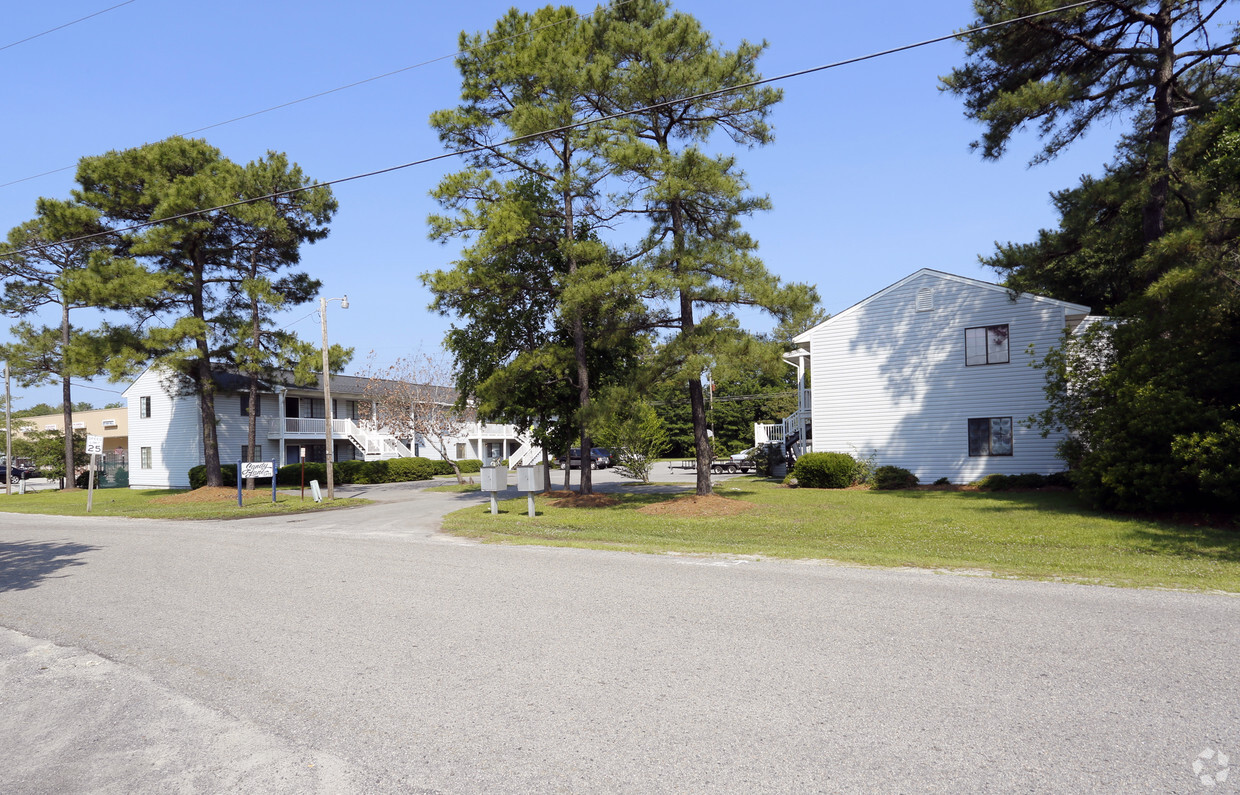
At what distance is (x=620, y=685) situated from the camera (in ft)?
17.9

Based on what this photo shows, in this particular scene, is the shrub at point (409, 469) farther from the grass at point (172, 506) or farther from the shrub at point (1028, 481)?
the shrub at point (1028, 481)

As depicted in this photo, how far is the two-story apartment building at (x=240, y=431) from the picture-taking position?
4319cm

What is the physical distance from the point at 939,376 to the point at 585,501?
13286 millimetres

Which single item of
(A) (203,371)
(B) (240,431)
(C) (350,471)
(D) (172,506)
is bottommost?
(D) (172,506)

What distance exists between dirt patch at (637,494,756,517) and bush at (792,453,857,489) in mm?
7307

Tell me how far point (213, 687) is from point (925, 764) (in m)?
4.88

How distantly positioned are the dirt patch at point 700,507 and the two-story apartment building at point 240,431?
20.7m

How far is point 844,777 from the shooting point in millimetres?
3965

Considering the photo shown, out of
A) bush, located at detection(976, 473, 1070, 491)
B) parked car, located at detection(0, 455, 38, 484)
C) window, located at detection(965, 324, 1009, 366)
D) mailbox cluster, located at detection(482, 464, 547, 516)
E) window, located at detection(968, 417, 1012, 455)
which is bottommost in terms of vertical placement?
parked car, located at detection(0, 455, 38, 484)

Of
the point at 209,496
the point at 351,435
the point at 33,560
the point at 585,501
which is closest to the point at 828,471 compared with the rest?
the point at 585,501

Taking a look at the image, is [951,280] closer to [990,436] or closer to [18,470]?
[990,436]

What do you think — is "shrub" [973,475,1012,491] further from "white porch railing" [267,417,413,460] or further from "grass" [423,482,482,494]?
"white porch railing" [267,417,413,460]

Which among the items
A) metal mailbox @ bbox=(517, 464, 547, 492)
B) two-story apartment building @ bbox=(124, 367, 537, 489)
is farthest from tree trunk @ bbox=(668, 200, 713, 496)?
two-story apartment building @ bbox=(124, 367, 537, 489)

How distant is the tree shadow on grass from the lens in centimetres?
1070
